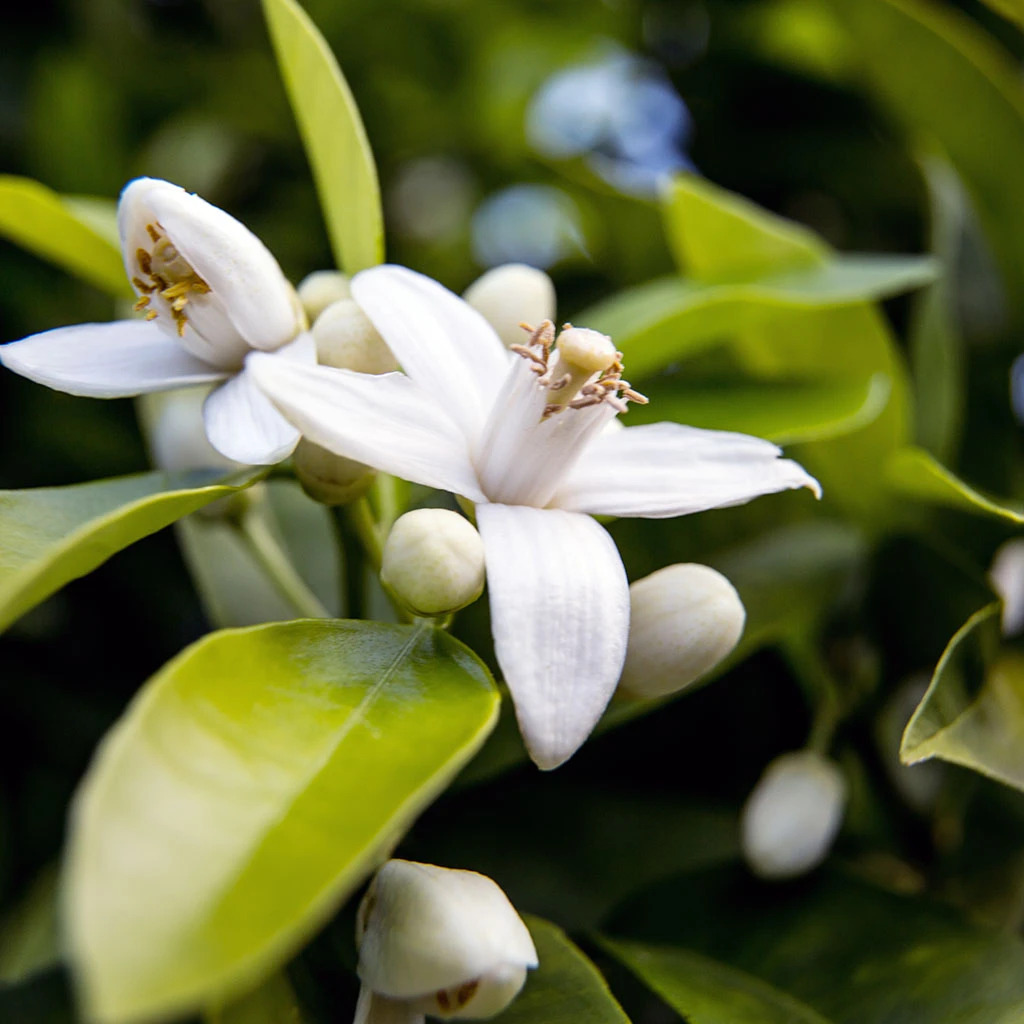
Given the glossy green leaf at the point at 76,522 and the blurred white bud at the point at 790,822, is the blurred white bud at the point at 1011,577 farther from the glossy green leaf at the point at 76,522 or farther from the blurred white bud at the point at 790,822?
the glossy green leaf at the point at 76,522

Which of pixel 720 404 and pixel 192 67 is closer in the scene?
pixel 720 404

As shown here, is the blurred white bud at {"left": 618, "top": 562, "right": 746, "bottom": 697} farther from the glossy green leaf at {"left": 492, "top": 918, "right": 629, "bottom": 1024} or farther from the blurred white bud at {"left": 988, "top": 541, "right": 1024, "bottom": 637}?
the blurred white bud at {"left": 988, "top": 541, "right": 1024, "bottom": 637}

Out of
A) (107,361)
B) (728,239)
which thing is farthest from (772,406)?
(107,361)

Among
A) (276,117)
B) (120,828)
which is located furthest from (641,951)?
(276,117)

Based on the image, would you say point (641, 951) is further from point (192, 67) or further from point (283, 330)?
point (192, 67)

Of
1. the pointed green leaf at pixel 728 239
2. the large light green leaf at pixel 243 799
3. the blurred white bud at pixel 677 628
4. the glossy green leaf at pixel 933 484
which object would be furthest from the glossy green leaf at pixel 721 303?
the large light green leaf at pixel 243 799

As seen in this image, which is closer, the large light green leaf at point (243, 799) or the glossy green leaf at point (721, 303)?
the large light green leaf at point (243, 799)

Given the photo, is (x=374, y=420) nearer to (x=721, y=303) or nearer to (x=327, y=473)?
(x=327, y=473)
